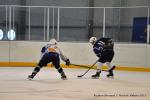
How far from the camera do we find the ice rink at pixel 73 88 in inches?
307

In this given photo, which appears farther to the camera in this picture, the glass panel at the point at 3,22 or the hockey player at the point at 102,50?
the glass panel at the point at 3,22

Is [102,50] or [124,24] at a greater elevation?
[124,24]

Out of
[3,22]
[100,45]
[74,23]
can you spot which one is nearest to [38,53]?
[3,22]

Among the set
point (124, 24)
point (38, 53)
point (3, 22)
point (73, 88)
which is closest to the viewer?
point (73, 88)

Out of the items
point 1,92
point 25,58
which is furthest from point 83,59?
point 1,92

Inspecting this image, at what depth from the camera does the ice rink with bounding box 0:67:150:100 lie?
7797 mm

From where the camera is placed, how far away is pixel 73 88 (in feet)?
29.6

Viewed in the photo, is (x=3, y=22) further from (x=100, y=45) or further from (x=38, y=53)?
(x=100, y=45)

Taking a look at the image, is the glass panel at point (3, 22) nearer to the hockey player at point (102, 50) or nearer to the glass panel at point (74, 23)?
the glass panel at point (74, 23)

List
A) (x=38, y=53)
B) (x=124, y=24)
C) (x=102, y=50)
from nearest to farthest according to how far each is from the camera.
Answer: (x=102, y=50) < (x=38, y=53) < (x=124, y=24)

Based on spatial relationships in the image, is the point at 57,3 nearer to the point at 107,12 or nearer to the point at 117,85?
the point at 107,12

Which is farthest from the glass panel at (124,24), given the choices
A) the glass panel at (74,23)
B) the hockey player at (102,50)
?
the hockey player at (102,50)

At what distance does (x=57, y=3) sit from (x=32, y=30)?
1.71 m

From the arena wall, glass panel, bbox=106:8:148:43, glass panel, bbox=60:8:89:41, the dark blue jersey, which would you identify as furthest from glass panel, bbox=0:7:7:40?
the dark blue jersey
